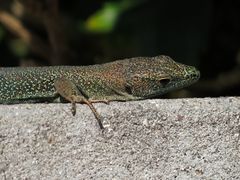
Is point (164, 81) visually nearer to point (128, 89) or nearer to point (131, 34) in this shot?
point (128, 89)

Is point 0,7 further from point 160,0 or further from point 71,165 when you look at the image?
point 71,165

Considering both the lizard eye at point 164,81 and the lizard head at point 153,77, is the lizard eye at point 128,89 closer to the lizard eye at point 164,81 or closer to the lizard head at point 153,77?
the lizard head at point 153,77

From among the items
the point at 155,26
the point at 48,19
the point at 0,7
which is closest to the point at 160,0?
the point at 155,26

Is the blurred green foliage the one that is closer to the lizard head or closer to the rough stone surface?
the lizard head

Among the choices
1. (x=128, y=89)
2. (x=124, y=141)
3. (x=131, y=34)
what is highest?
(x=131, y=34)

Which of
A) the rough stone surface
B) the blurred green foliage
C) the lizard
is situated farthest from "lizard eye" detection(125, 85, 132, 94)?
the blurred green foliage

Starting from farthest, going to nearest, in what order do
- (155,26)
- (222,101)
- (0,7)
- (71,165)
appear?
(0,7)
(155,26)
(222,101)
(71,165)

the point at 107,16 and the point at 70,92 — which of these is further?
the point at 107,16

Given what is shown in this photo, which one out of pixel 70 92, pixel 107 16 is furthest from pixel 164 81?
pixel 107 16
